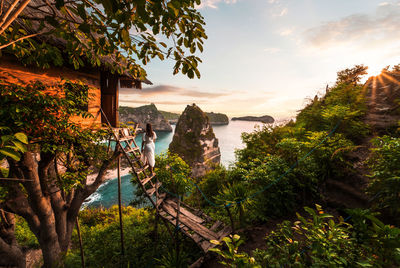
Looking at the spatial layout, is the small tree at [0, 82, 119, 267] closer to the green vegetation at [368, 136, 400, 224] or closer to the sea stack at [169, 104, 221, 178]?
the green vegetation at [368, 136, 400, 224]

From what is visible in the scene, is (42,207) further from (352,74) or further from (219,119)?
(219,119)

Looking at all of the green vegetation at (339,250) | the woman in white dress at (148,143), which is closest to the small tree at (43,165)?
the woman in white dress at (148,143)

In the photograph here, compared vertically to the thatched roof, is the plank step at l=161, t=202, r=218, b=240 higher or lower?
lower

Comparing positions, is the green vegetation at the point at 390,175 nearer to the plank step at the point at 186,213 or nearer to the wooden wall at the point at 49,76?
the plank step at the point at 186,213

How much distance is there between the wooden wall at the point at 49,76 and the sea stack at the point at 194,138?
55.4m

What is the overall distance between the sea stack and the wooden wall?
182 ft

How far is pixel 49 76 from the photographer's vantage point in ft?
15.3

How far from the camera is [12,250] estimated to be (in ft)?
13.5

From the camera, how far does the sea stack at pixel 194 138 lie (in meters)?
61.3

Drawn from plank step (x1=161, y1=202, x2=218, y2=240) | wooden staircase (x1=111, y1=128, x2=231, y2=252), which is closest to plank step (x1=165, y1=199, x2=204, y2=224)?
wooden staircase (x1=111, y1=128, x2=231, y2=252)

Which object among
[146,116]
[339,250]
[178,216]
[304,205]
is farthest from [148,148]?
[146,116]

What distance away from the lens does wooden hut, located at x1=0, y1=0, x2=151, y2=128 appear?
3.87 m

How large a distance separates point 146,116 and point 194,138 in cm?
8537

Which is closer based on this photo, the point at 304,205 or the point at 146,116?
the point at 304,205
